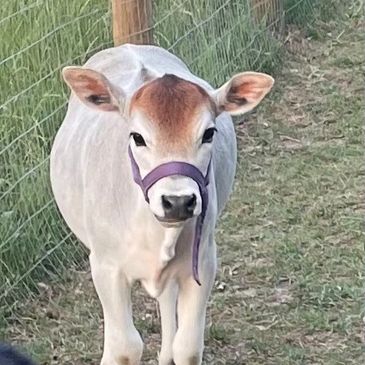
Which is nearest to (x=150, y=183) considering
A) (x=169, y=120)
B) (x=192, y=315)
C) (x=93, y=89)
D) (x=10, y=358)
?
(x=169, y=120)

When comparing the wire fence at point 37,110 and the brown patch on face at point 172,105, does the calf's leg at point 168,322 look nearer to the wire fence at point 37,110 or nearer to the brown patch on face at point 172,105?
the wire fence at point 37,110

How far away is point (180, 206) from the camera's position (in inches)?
161

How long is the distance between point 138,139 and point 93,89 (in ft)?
0.92

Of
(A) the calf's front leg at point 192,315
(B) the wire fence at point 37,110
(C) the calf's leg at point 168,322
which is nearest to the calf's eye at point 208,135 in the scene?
(A) the calf's front leg at point 192,315

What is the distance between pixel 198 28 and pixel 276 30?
1.49 metres

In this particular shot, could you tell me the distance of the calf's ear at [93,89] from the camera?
4434 millimetres

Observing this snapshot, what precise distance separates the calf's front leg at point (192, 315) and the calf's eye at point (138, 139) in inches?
25.8

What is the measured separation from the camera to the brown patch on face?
4.25 metres

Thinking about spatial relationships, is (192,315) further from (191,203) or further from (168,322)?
(191,203)

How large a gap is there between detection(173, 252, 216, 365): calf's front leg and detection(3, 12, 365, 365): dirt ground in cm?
61

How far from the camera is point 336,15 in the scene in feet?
34.4

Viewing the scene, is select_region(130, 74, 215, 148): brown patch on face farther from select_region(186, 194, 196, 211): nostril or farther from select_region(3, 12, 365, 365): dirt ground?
select_region(3, 12, 365, 365): dirt ground

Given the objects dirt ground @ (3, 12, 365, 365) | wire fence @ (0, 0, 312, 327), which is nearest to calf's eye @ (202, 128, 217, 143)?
dirt ground @ (3, 12, 365, 365)

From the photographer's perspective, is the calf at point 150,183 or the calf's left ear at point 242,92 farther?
the calf's left ear at point 242,92
